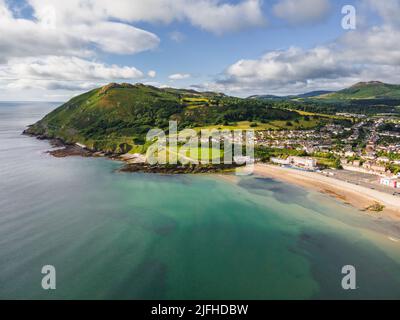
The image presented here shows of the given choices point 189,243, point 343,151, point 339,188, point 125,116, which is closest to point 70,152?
point 125,116

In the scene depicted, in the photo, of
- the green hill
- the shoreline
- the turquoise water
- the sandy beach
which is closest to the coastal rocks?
the shoreline

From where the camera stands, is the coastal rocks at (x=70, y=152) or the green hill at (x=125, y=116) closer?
the coastal rocks at (x=70, y=152)

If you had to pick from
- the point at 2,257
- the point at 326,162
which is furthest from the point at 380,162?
the point at 2,257

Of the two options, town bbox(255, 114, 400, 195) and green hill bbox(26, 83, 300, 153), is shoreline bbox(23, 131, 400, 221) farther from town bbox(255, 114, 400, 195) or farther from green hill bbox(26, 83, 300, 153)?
green hill bbox(26, 83, 300, 153)

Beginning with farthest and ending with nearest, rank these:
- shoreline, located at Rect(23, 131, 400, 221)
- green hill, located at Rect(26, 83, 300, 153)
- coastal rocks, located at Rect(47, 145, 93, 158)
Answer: green hill, located at Rect(26, 83, 300, 153), coastal rocks, located at Rect(47, 145, 93, 158), shoreline, located at Rect(23, 131, 400, 221)

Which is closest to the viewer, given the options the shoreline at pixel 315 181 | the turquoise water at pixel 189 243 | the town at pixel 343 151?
the turquoise water at pixel 189 243

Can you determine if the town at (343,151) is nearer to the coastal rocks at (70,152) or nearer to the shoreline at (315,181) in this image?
the shoreline at (315,181)

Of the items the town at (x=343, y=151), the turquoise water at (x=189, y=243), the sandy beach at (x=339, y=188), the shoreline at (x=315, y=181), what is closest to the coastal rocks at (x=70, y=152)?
the shoreline at (x=315, y=181)
